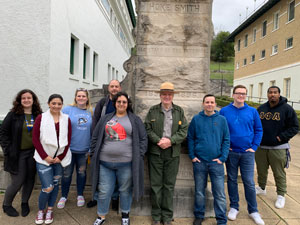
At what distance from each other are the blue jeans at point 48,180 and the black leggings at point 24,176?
1.04 feet

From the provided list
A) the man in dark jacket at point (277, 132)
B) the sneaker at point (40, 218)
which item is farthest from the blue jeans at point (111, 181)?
the man in dark jacket at point (277, 132)

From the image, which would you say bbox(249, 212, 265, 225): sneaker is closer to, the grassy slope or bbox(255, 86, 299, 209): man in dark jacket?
bbox(255, 86, 299, 209): man in dark jacket

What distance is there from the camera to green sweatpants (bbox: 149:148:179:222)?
340 cm

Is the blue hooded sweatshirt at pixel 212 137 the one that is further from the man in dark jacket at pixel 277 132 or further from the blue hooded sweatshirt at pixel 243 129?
the man in dark jacket at pixel 277 132

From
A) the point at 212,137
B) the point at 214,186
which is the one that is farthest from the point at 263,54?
the point at 214,186

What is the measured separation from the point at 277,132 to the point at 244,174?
1090 millimetres

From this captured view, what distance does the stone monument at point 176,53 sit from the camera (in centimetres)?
395

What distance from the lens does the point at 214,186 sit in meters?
3.42

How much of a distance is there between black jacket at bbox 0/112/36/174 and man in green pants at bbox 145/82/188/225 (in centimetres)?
190

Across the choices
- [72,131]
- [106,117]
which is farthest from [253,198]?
[72,131]

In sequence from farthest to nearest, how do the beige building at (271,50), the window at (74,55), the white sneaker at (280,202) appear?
the beige building at (271,50)
the window at (74,55)
the white sneaker at (280,202)

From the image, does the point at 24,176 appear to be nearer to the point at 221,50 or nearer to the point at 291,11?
the point at 291,11

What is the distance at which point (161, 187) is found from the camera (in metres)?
3.47

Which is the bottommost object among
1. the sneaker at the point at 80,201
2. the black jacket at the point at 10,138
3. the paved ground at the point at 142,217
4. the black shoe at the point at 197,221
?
the paved ground at the point at 142,217
